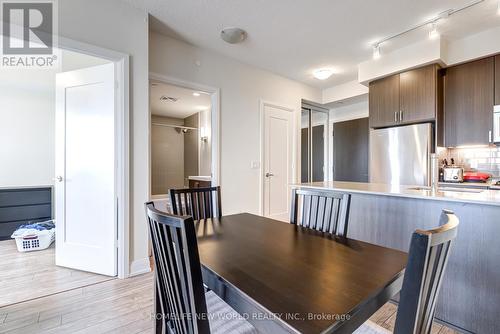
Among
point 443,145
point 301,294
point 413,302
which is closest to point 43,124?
point 301,294

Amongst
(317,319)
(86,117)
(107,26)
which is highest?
(107,26)

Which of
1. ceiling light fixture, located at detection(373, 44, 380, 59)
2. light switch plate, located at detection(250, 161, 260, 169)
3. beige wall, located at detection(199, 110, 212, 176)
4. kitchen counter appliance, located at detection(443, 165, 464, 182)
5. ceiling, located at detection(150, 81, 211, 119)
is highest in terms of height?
ceiling light fixture, located at detection(373, 44, 380, 59)

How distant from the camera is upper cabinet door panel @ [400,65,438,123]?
3057 mm

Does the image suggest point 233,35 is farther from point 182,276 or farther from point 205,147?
point 205,147

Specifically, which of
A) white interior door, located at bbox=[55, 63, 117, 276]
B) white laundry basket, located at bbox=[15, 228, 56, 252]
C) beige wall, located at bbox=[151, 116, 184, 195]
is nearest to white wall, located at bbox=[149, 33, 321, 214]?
white interior door, located at bbox=[55, 63, 117, 276]

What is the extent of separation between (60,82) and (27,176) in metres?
2.70

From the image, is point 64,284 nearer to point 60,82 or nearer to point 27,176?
point 60,82

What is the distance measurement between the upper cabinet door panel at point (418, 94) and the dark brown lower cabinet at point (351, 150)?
139 centimetres

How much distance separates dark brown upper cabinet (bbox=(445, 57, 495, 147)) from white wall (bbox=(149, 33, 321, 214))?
2.46m

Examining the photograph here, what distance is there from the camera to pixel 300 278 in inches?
33.2

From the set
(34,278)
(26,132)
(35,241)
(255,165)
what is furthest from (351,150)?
(26,132)

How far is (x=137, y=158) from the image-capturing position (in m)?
2.42

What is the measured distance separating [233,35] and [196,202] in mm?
2119

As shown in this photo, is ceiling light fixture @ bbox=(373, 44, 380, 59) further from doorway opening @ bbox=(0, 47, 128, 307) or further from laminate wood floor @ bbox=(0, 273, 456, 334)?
doorway opening @ bbox=(0, 47, 128, 307)
